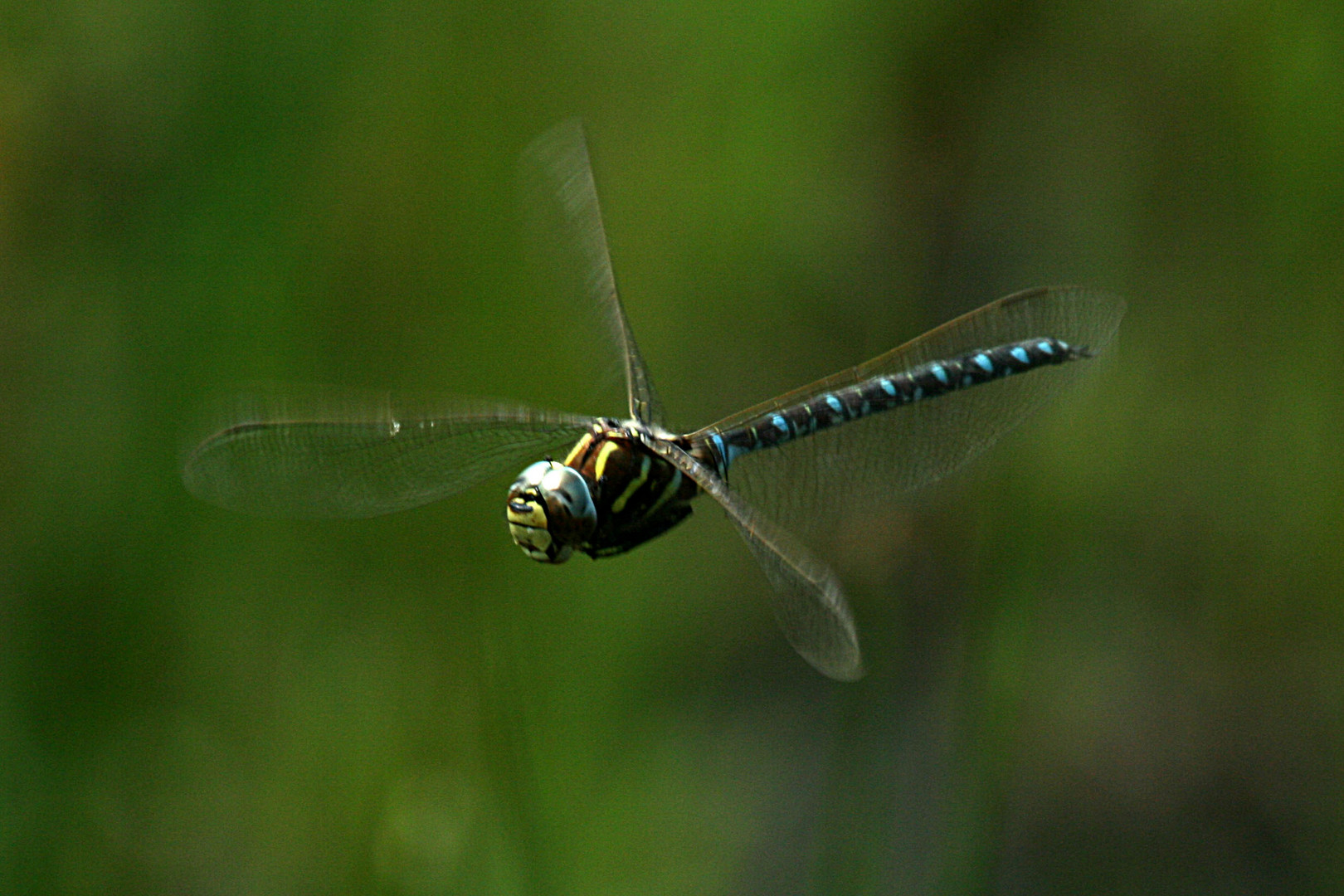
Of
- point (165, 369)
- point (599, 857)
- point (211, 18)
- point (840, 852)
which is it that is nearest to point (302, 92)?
point (211, 18)

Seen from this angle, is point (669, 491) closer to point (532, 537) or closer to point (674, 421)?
point (532, 537)

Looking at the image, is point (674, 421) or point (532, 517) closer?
point (532, 517)

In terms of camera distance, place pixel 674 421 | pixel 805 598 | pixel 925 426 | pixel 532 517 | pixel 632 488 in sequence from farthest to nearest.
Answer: pixel 674 421 → pixel 925 426 → pixel 632 488 → pixel 532 517 → pixel 805 598

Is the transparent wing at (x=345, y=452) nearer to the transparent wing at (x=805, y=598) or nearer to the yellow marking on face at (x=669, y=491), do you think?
the yellow marking on face at (x=669, y=491)

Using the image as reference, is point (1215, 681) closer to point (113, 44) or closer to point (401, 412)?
point (401, 412)

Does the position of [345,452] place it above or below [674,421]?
below

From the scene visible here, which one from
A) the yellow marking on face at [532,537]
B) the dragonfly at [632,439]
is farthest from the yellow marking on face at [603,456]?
the yellow marking on face at [532,537]

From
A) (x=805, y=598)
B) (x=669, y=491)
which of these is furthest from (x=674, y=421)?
(x=805, y=598)
